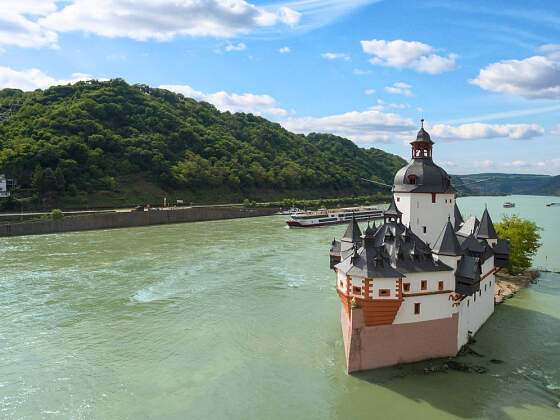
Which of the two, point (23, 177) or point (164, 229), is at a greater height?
point (23, 177)

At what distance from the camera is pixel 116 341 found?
24406 mm

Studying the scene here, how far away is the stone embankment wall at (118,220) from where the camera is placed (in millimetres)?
61062

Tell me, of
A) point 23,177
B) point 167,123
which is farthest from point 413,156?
point 167,123

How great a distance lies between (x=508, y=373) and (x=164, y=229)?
6009 cm

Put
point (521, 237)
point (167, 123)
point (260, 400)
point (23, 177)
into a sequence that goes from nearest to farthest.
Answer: point (260, 400), point (521, 237), point (23, 177), point (167, 123)

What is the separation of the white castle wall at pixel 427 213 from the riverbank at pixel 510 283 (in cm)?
1159

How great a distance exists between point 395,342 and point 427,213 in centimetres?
861

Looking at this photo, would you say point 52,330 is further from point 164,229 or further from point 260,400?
point 164,229

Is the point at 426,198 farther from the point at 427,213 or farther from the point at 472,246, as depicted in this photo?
the point at 472,246

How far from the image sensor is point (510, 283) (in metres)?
35.9

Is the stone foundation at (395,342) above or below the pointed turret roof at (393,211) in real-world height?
below

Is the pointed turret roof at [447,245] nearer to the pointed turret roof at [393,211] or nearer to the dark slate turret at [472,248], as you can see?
the dark slate turret at [472,248]

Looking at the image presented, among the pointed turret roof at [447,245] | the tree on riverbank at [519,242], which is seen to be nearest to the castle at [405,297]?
the pointed turret roof at [447,245]

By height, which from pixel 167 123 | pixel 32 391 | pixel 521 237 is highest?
pixel 167 123
